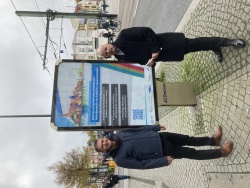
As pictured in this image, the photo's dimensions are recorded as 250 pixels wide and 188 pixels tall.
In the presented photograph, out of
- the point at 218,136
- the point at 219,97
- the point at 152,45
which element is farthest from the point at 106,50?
the point at 218,136

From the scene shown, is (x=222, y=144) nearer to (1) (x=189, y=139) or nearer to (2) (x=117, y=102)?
(1) (x=189, y=139)

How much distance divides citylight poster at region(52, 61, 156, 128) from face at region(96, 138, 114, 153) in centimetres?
135

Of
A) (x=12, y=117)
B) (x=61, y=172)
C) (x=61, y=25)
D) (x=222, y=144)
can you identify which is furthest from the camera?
(x=61, y=172)

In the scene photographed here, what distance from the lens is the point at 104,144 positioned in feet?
16.1

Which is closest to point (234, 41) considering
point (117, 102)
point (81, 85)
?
point (117, 102)

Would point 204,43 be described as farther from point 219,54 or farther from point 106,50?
point 106,50

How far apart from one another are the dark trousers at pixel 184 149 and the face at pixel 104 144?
→ 1.14 m

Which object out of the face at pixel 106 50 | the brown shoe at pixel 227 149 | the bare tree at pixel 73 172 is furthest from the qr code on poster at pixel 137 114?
the bare tree at pixel 73 172

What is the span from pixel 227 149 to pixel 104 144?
7.69ft

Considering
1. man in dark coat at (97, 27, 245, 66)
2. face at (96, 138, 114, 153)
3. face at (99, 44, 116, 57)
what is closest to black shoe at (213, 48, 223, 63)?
man in dark coat at (97, 27, 245, 66)

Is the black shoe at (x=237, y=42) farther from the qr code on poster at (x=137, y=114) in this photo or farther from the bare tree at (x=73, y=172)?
the bare tree at (x=73, y=172)

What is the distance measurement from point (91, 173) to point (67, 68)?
72.0 ft

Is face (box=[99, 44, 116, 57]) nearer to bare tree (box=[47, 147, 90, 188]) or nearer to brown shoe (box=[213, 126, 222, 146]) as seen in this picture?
brown shoe (box=[213, 126, 222, 146])

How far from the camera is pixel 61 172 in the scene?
26609 millimetres
